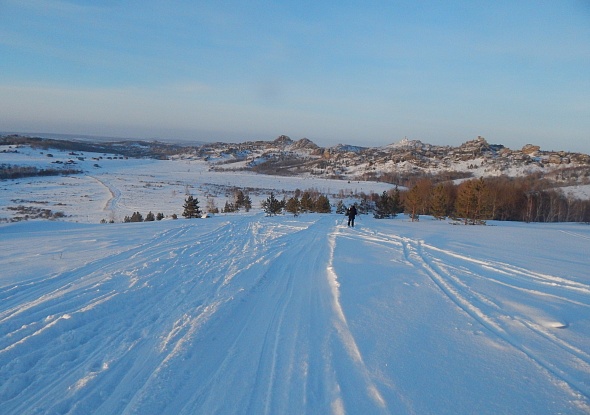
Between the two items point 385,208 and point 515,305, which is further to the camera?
point 385,208

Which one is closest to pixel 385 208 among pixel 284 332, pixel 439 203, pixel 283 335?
pixel 439 203

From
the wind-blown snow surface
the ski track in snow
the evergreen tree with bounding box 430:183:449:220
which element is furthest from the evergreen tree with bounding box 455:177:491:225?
the wind-blown snow surface

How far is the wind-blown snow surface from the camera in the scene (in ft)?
13.5

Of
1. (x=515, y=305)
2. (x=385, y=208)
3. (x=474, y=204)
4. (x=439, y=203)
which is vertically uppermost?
(x=474, y=204)

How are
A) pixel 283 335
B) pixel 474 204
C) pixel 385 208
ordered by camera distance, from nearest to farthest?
pixel 283 335
pixel 474 204
pixel 385 208

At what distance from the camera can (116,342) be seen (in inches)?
211

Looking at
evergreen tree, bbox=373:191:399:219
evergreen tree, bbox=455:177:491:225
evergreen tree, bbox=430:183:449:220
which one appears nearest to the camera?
evergreen tree, bbox=455:177:491:225

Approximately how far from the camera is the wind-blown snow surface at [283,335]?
4.11 m

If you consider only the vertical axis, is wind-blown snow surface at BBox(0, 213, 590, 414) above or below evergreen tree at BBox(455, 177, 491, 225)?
below

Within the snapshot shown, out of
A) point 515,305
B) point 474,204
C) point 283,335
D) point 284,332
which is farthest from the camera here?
point 474,204

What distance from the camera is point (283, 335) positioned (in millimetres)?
5832

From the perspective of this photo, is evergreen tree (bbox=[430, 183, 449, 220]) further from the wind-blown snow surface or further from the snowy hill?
the wind-blown snow surface

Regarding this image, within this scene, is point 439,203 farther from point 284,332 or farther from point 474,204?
point 284,332

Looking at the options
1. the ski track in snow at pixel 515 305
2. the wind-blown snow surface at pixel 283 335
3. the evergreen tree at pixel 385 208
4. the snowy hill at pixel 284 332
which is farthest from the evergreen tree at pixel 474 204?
the wind-blown snow surface at pixel 283 335
